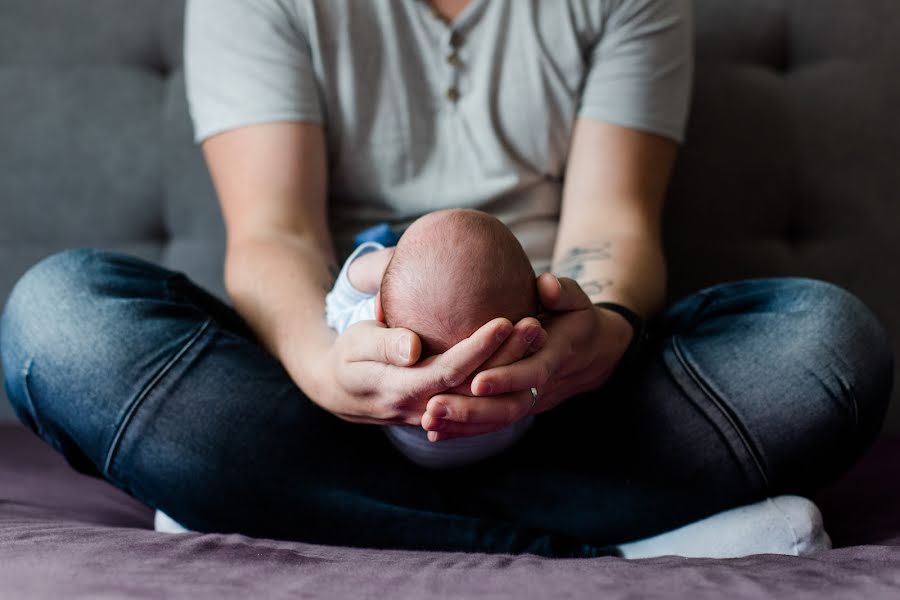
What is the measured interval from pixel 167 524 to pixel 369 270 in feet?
1.05

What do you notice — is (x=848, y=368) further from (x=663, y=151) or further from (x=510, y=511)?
(x=663, y=151)

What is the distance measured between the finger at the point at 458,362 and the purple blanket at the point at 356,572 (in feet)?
0.45

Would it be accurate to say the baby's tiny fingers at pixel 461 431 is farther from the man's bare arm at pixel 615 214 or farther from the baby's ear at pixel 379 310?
the man's bare arm at pixel 615 214

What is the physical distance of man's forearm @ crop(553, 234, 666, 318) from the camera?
1.02 meters

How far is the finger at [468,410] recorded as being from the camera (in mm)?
763

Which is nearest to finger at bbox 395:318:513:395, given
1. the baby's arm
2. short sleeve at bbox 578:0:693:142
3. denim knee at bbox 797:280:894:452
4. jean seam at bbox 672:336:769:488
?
the baby's arm

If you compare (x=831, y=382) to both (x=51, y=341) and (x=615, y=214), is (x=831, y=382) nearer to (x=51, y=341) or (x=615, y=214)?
(x=615, y=214)

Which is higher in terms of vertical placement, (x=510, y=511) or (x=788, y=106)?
(x=788, y=106)

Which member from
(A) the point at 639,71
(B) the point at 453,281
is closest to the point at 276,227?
(B) the point at 453,281

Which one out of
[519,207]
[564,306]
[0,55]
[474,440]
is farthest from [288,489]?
[0,55]

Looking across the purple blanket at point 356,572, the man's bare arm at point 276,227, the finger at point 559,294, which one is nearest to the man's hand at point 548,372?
the finger at point 559,294

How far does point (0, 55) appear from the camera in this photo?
1.44 m

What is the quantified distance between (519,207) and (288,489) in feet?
1.70

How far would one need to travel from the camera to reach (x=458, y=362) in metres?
0.75
